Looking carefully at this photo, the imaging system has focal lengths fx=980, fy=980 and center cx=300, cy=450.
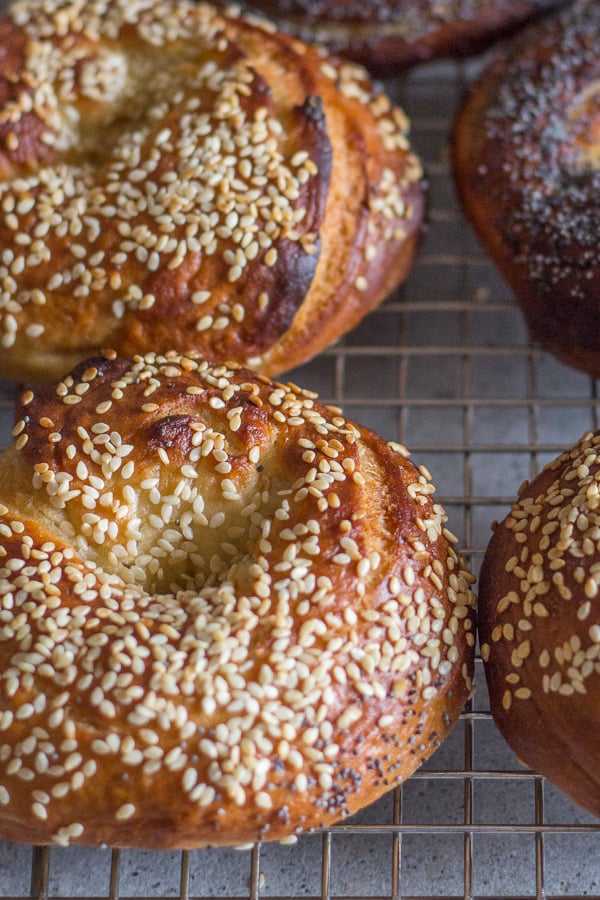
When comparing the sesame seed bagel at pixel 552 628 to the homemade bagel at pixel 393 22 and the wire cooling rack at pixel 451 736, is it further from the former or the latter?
the homemade bagel at pixel 393 22

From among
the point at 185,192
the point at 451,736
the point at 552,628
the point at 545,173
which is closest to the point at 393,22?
the point at 545,173

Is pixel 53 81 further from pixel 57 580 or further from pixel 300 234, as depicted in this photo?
pixel 57 580

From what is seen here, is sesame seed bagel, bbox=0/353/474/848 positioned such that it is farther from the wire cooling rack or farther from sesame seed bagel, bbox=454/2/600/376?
sesame seed bagel, bbox=454/2/600/376

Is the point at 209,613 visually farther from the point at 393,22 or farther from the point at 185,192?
the point at 393,22

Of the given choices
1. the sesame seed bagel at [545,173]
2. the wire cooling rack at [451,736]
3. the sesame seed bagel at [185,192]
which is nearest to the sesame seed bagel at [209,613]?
the sesame seed bagel at [185,192]

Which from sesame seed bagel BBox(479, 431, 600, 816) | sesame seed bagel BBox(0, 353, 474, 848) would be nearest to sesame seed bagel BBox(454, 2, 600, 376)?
sesame seed bagel BBox(479, 431, 600, 816)
